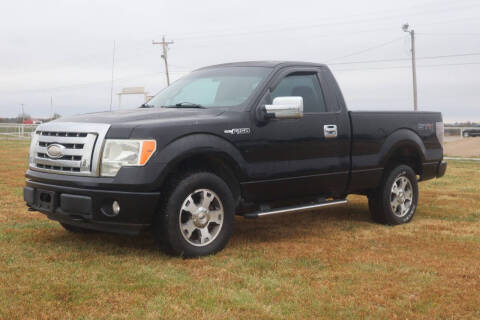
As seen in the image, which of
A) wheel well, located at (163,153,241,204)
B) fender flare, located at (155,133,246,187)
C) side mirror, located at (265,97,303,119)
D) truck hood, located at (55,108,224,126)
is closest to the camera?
fender flare, located at (155,133,246,187)

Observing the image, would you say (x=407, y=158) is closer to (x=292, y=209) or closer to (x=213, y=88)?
(x=292, y=209)

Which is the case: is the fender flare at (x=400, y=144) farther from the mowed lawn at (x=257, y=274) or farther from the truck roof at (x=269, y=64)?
the truck roof at (x=269, y=64)

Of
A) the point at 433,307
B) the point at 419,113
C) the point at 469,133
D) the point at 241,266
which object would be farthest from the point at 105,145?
the point at 469,133

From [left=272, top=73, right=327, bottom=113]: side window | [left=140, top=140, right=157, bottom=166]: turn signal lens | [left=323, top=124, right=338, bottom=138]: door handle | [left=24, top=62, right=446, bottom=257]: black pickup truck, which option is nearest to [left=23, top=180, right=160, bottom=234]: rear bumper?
[left=24, top=62, right=446, bottom=257]: black pickup truck

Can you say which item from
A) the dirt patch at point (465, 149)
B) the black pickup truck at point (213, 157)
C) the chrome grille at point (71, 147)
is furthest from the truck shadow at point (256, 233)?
the dirt patch at point (465, 149)

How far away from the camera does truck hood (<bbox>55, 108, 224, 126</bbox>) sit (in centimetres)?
524

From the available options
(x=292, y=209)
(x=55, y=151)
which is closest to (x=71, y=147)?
(x=55, y=151)

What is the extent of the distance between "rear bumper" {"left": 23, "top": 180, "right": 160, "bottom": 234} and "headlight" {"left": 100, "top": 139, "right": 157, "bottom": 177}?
218 millimetres

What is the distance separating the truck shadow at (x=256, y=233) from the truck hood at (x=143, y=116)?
1.25m

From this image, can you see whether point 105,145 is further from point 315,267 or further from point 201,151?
point 315,267

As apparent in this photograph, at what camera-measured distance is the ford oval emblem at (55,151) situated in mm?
5298

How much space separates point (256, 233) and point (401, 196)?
211 centimetres

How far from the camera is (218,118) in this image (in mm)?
5562

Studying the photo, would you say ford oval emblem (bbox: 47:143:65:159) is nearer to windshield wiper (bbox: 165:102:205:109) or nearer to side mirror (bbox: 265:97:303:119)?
windshield wiper (bbox: 165:102:205:109)
